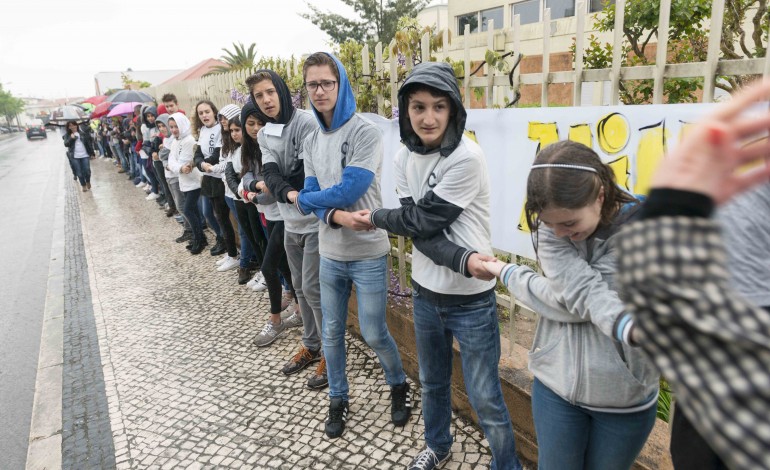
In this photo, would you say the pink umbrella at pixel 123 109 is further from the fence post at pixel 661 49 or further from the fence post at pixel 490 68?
the fence post at pixel 661 49

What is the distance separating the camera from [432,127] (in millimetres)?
2014

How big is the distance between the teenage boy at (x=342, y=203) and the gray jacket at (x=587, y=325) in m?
1.18

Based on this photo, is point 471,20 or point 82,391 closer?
point 82,391

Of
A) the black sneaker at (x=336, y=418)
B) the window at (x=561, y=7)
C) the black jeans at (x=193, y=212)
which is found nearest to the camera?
the black sneaker at (x=336, y=418)

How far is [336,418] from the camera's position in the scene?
9.43 ft

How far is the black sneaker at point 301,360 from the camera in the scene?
3.54 metres

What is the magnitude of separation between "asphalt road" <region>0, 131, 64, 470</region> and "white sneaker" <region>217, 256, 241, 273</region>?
196 cm

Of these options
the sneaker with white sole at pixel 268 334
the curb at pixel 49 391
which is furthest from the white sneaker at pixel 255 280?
the curb at pixel 49 391

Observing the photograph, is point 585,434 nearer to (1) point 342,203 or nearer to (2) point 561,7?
(1) point 342,203

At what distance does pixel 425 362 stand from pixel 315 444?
99 cm

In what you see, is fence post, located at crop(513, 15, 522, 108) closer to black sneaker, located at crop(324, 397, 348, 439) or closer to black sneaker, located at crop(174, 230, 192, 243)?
black sneaker, located at crop(324, 397, 348, 439)

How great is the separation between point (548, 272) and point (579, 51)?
1.13 metres

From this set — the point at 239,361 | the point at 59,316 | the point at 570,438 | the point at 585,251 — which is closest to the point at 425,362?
Result: the point at 570,438

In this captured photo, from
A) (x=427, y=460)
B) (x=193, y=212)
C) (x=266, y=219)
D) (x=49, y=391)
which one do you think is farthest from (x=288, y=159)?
(x=193, y=212)
